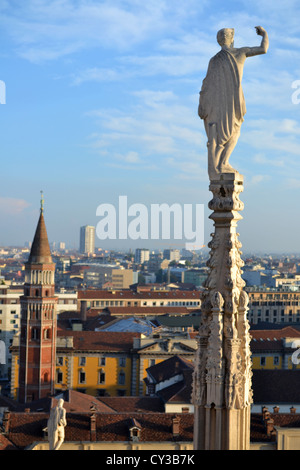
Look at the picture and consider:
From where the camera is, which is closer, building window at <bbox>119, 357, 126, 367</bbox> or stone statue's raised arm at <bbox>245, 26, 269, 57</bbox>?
stone statue's raised arm at <bbox>245, 26, 269, 57</bbox>

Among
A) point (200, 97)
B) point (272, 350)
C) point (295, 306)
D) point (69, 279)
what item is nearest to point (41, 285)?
point (272, 350)

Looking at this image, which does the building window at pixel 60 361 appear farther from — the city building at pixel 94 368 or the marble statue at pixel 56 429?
the marble statue at pixel 56 429

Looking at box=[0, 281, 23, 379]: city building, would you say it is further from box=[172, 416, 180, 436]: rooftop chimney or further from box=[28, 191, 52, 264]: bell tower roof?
box=[172, 416, 180, 436]: rooftop chimney

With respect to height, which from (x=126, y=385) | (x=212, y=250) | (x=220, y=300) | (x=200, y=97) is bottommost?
(x=126, y=385)

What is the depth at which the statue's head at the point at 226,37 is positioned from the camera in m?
5.17

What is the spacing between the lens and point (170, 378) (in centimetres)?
3478

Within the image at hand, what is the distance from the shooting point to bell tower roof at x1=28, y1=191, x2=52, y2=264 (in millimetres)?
39875

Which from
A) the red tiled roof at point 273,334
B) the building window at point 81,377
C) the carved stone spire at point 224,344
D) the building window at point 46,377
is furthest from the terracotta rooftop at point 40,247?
the carved stone spire at point 224,344

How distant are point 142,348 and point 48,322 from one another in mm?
6341

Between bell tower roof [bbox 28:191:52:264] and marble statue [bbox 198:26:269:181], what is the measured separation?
116ft

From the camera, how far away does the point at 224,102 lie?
5.07 meters

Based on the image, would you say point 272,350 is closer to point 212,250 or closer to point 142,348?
point 142,348

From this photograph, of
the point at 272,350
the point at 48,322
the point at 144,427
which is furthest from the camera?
the point at 272,350

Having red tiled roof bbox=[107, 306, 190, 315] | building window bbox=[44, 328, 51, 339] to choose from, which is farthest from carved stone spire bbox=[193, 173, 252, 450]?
red tiled roof bbox=[107, 306, 190, 315]
